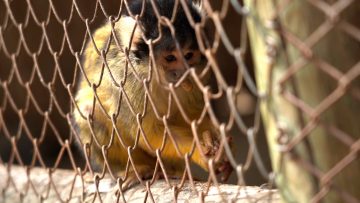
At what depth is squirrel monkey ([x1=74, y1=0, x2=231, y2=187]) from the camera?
2342 mm

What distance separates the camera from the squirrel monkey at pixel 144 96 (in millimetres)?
2342

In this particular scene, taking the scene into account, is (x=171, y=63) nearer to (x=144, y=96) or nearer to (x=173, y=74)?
(x=173, y=74)

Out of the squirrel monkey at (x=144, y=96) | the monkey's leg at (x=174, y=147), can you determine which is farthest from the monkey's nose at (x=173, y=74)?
the monkey's leg at (x=174, y=147)

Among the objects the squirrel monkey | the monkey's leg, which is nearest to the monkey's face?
the squirrel monkey

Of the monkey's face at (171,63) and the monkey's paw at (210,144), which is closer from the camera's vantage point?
the monkey's paw at (210,144)

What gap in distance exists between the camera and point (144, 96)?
2500mm

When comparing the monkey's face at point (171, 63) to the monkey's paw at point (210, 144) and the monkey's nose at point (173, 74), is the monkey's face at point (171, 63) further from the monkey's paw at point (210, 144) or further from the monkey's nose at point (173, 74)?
the monkey's paw at point (210, 144)

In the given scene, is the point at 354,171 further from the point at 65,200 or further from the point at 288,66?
the point at 65,200

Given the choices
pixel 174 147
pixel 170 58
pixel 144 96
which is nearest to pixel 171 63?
pixel 170 58

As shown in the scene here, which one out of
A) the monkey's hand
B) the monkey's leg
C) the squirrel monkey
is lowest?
the monkey's hand

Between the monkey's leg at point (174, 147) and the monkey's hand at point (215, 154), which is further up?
the monkey's leg at point (174, 147)

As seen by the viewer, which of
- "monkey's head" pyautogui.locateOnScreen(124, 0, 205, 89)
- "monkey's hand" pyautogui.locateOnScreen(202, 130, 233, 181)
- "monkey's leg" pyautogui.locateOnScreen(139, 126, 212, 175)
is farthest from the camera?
"monkey's leg" pyautogui.locateOnScreen(139, 126, 212, 175)

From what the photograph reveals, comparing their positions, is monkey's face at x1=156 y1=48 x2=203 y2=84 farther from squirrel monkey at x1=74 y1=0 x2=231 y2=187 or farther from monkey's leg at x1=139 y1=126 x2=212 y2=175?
monkey's leg at x1=139 y1=126 x2=212 y2=175

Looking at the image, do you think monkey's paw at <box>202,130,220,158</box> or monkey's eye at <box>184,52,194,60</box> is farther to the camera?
monkey's eye at <box>184,52,194,60</box>
